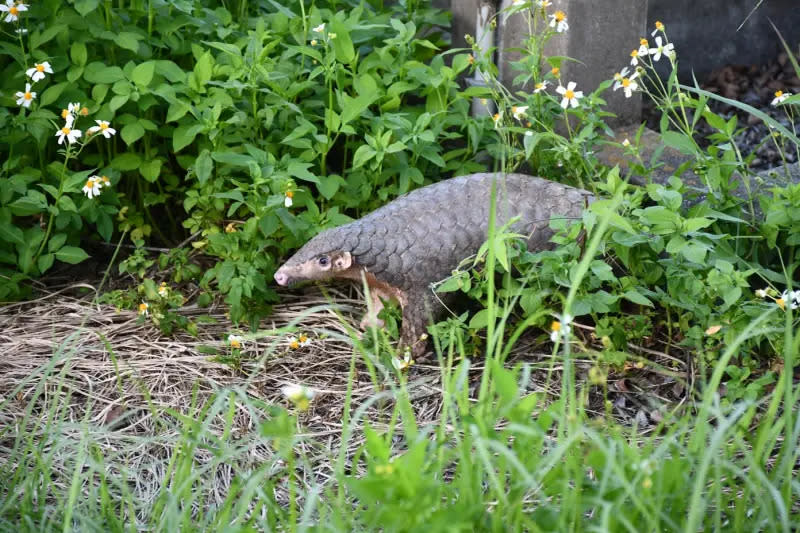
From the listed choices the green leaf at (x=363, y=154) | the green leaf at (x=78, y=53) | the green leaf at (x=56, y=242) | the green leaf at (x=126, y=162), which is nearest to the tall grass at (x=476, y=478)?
the green leaf at (x=56, y=242)

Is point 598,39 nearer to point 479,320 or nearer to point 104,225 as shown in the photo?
point 479,320

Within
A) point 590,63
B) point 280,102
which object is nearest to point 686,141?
point 590,63

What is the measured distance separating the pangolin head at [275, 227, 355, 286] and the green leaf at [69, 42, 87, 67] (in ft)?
3.26

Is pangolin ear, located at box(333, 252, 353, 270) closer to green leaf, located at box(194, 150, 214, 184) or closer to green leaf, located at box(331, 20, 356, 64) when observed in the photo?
green leaf, located at box(194, 150, 214, 184)

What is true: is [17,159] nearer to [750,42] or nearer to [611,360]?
[611,360]

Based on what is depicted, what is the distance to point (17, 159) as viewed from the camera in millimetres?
3111

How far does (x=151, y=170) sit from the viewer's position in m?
3.22

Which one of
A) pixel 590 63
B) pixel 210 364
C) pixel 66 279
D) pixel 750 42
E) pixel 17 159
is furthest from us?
pixel 750 42

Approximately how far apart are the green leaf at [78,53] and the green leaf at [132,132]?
25 cm

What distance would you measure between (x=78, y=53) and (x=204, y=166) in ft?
1.81

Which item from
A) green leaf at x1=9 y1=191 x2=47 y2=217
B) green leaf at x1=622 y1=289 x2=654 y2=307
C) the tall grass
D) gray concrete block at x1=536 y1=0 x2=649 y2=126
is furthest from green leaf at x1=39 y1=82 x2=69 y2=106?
green leaf at x1=622 y1=289 x2=654 y2=307

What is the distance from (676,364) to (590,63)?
52.2 inches

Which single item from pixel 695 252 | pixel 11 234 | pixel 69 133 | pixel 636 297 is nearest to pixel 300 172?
pixel 69 133

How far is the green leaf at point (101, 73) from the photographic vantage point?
312 centimetres
